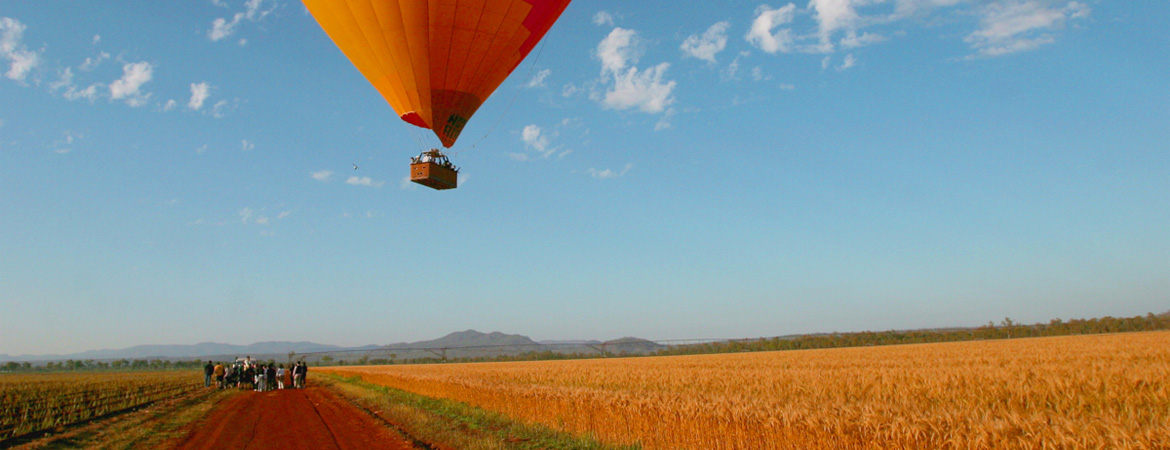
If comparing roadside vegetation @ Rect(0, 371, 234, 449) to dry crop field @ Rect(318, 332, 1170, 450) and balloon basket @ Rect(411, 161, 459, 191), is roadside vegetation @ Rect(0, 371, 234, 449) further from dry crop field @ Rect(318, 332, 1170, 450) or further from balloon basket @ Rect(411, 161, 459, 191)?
balloon basket @ Rect(411, 161, 459, 191)

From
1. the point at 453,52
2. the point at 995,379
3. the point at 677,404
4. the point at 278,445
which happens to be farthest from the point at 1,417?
the point at 995,379

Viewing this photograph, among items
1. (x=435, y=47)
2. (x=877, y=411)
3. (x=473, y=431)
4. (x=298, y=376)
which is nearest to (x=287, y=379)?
(x=298, y=376)

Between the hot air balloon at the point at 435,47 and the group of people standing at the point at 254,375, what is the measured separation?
1671 cm

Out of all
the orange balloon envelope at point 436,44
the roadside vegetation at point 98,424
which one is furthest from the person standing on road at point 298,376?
the orange balloon envelope at point 436,44

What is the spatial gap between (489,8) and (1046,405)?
62.2 ft

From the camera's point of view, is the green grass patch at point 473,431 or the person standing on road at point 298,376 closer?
the green grass patch at point 473,431

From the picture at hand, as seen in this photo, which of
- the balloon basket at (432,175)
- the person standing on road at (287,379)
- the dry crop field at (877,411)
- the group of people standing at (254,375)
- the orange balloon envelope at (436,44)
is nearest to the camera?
the dry crop field at (877,411)

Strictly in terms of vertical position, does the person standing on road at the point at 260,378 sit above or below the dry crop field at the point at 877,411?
below

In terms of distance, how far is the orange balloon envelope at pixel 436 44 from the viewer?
20.7 m

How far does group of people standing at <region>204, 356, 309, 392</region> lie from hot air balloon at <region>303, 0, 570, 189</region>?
16709mm

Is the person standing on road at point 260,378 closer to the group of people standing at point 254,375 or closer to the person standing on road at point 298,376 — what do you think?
the group of people standing at point 254,375

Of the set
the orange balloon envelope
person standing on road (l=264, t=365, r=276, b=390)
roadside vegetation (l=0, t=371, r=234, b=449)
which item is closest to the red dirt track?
roadside vegetation (l=0, t=371, r=234, b=449)

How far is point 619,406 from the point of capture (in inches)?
396

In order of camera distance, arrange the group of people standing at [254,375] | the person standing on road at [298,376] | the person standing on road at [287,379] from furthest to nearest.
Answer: the person standing on road at [287,379] → the person standing on road at [298,376] → the group of people standing at [254,375]
